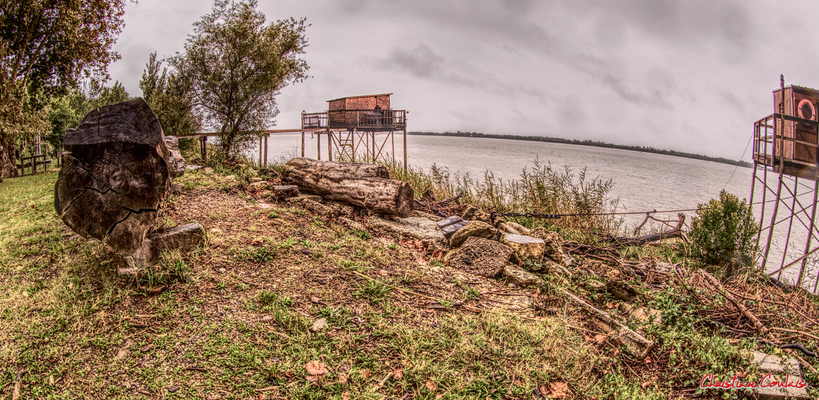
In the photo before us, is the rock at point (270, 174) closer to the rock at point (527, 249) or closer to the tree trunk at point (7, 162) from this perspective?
the rock at point (527, 249)

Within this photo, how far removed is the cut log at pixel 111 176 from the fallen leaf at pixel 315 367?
2148mm

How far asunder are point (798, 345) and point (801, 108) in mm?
8370

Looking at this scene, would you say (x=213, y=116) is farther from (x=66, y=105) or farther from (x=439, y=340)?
(x=66, y=105)

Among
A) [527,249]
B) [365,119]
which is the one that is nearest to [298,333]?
[527,249]

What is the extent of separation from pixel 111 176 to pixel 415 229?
12.4 ft

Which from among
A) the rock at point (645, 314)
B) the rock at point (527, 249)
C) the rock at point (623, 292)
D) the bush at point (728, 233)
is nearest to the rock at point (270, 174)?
the rock at point (527, 249)

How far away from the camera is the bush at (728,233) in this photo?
5230 millimetres

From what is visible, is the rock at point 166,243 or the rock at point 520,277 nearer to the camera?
the rock at point 166,243

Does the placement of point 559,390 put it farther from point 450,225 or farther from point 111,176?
point 111,176

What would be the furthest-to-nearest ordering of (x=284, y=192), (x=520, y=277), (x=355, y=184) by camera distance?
(x=284, y=192), (x=355, y=184), (x=520, y=277)

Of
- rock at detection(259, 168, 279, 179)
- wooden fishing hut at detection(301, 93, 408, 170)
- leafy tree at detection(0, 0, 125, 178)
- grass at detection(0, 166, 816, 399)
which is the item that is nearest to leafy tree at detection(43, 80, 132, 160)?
leafy tree at detection(0, 0, 125, 178)

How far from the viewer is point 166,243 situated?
3658 mm

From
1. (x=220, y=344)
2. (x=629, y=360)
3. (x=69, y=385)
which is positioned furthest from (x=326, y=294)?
(x=629, y=360)
